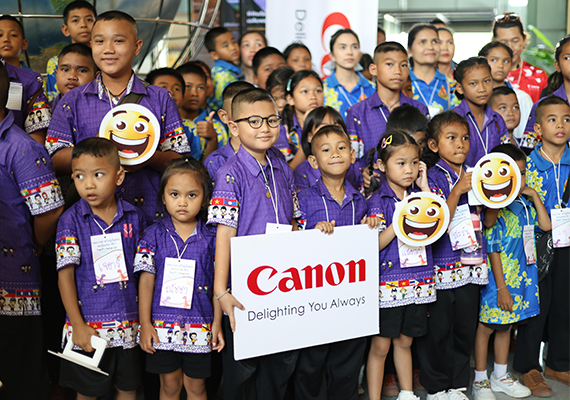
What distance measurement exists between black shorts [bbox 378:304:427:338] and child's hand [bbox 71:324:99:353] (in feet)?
4.07

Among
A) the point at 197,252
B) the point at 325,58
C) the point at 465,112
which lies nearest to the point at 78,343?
the point at 197,252

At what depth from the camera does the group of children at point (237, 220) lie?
6.97 ft

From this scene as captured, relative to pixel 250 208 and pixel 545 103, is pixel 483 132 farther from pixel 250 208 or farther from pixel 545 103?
pixel 250 208

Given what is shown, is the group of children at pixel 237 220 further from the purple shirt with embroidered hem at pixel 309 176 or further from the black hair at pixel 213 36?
the black hair at pixel 213 36

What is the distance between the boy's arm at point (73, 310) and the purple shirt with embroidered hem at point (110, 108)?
44 centimetres

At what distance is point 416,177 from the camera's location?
2.51 meters

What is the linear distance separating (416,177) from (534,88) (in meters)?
2.40

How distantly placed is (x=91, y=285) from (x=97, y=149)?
53 centimetres

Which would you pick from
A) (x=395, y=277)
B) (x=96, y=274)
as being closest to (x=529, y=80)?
(x=395, y=277)

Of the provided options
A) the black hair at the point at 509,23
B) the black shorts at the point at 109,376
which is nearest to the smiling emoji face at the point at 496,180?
the black shorts at the point at 109,376

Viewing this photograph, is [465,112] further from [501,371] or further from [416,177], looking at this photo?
[501,371]

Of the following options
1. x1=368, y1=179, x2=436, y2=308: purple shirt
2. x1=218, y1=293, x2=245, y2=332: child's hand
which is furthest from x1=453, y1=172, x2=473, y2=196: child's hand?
x1=218, y1=293, x2=245, y2=332: child's hand

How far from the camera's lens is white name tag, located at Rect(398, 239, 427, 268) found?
2.40 m

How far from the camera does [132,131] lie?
220 cm
